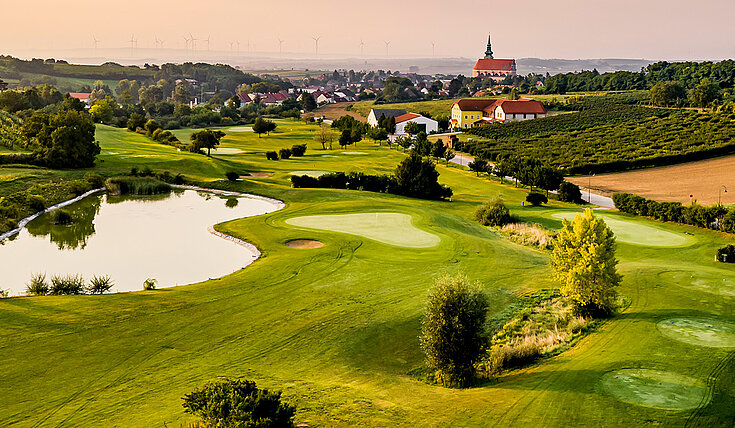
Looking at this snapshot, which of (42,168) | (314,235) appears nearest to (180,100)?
(42,168)

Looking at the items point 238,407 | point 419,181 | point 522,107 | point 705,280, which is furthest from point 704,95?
point 238,407

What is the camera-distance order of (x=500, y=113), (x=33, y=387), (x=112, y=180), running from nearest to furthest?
(x=33, y=387), (x=112, y=180), (x=500, y=113)

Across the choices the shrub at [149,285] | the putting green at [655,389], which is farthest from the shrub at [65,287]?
the putting green at [655,389]

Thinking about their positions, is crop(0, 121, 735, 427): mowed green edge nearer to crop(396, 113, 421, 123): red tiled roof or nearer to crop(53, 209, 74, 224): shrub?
crop(53, 209, 74, 224): shrub

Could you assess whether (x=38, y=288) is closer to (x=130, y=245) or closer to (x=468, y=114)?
(x=130, y=245)

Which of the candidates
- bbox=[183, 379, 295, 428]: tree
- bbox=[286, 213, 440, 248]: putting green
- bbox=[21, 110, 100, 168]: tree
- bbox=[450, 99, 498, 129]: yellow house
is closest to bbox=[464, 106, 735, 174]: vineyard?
bbox=[450, 99, 498, 129]: yellow house

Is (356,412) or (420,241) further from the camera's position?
(420,241)

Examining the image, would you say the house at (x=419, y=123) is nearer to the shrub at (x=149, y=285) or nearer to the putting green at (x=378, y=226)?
the putting green at (x=378, y=226)

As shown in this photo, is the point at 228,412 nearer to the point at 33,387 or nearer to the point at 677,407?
the point at 33,387
